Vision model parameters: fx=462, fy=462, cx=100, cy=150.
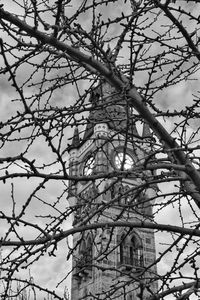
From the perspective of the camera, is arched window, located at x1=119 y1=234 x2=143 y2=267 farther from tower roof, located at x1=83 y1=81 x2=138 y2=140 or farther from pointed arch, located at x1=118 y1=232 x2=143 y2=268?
tower roof, located at x1=83 y1=81 x2=138 y2=140

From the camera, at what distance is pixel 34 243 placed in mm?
2664

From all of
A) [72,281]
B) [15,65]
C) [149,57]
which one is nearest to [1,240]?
[15,65]

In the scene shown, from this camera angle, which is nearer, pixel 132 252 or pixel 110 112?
pixel 110 112

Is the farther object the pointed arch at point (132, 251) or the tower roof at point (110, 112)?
the pointed arch at point (132, 251)

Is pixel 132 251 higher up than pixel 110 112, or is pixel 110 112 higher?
pixel 132 251

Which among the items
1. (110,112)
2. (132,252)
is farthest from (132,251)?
(110,112)

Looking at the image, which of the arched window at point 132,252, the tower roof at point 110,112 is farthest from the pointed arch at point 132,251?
the tower roof at point 110,112

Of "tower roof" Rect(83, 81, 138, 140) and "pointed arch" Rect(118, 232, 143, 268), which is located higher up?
"pointed arch" Rect(118, 232, 143, 268)

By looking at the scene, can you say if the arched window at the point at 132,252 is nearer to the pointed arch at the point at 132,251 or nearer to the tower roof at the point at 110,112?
the pointed arch at the point at 132,251

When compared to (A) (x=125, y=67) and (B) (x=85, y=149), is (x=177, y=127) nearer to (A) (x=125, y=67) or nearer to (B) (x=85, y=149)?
(A) (x=125, y=67)

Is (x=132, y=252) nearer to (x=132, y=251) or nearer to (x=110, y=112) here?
(x=132, y=251)

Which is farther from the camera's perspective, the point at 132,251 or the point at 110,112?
the point at 132,251

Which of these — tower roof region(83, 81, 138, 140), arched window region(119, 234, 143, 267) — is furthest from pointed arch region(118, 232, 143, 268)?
tower roof region(83, 81, 138, 140)

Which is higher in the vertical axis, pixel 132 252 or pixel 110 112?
pixel 132 252
